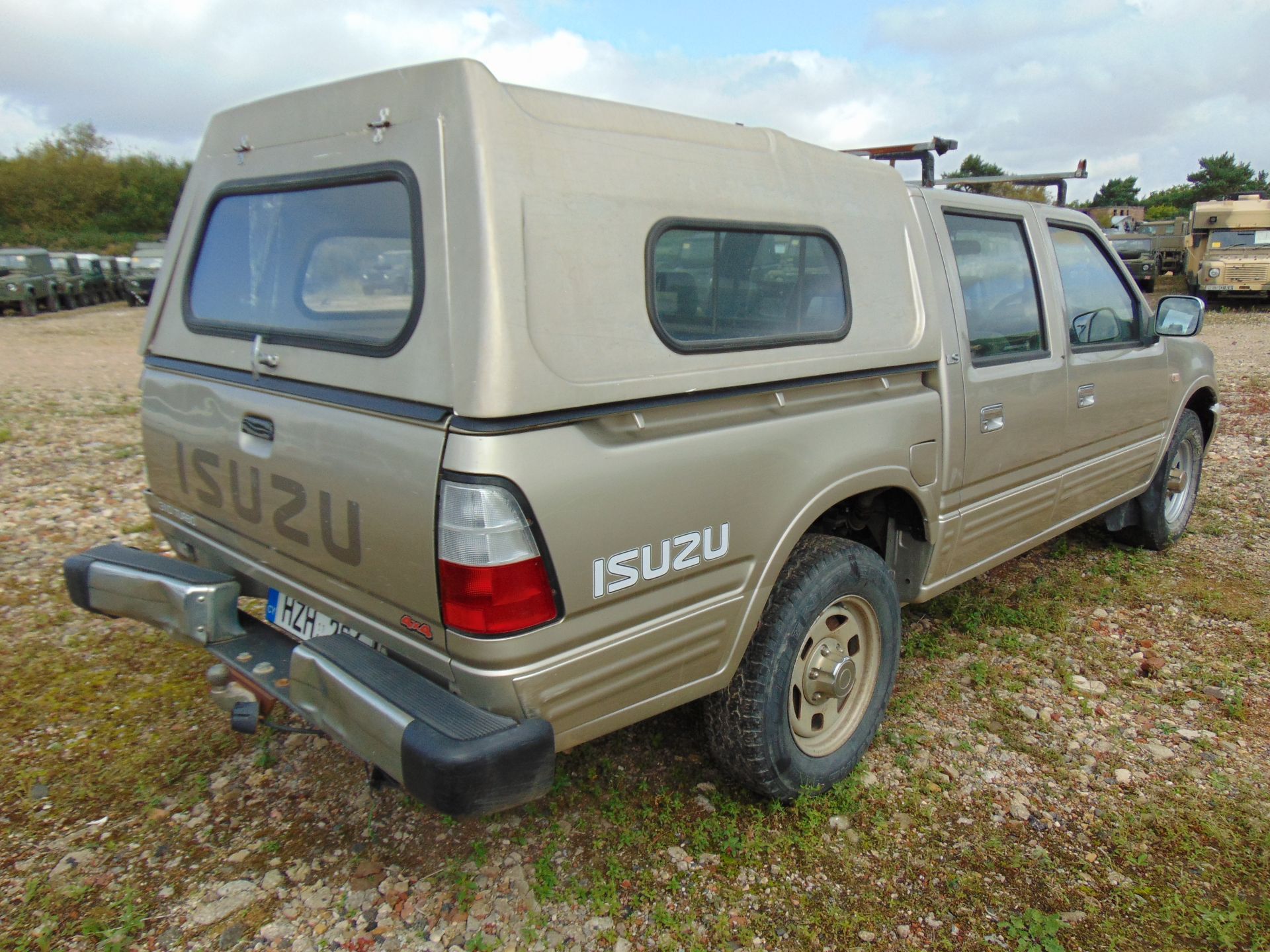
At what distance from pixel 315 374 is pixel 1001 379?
7.79 ft

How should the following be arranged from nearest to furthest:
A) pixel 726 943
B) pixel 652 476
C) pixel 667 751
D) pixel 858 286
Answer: pixel 652 476
pixel 726 943
pixel 858 286
pixel 667 751

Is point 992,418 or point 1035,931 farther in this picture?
point 992,418

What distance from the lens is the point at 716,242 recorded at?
230cm

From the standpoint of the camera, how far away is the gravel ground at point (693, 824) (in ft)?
7.54

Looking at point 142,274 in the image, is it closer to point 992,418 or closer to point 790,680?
point 992,418

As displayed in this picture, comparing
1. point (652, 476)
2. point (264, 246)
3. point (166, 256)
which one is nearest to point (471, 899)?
point (652, 476)

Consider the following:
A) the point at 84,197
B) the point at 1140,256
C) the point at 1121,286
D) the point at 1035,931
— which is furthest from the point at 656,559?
the point at 84,197

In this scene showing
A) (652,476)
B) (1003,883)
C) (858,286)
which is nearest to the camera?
(652,476)

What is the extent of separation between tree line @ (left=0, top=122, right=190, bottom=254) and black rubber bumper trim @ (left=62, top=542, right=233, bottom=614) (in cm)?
3835

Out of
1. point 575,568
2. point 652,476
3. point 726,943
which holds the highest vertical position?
point 652,476

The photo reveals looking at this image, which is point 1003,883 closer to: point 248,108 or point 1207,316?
point 248,108

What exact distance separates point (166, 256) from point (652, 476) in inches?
74.8

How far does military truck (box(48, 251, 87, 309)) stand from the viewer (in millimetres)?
21344

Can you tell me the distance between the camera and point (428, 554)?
6.22 ft
